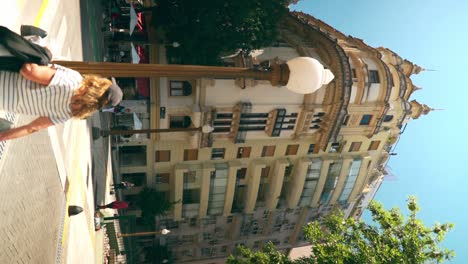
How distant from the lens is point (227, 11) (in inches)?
859

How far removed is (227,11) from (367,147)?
1911 centimetres

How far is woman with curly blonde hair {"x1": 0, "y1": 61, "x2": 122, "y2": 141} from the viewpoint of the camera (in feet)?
16.6

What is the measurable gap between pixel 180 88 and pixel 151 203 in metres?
9.35

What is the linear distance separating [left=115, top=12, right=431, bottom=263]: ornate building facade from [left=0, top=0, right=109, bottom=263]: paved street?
9526 millimetres

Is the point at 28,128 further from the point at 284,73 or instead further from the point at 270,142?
the point at 270,142

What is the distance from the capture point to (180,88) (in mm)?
25047

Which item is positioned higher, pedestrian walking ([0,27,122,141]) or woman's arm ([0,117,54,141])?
pedestrian walking ([0,27,122,141])

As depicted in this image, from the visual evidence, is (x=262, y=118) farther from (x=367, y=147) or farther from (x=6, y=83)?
(x=6, y=83)

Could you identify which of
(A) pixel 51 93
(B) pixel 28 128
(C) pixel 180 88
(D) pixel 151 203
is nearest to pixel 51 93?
(A) pixel 51 93

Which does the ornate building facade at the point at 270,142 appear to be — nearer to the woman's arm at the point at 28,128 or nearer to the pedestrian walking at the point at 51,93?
the woman's arm at the point at 28,128

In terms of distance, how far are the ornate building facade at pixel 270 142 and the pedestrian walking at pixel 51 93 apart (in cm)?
1876

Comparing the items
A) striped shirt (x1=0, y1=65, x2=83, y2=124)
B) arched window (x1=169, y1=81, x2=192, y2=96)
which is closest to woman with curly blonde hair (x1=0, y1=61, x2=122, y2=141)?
striped shirt (x1=0, y1=65, x2=83, y2=124)

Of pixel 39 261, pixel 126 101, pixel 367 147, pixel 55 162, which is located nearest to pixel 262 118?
pixel 126 101

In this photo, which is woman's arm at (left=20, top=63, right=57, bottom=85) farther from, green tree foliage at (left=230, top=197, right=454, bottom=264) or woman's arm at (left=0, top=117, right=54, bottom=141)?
green tree foliage at (left=230, top=197, right=454, bottom=264)
